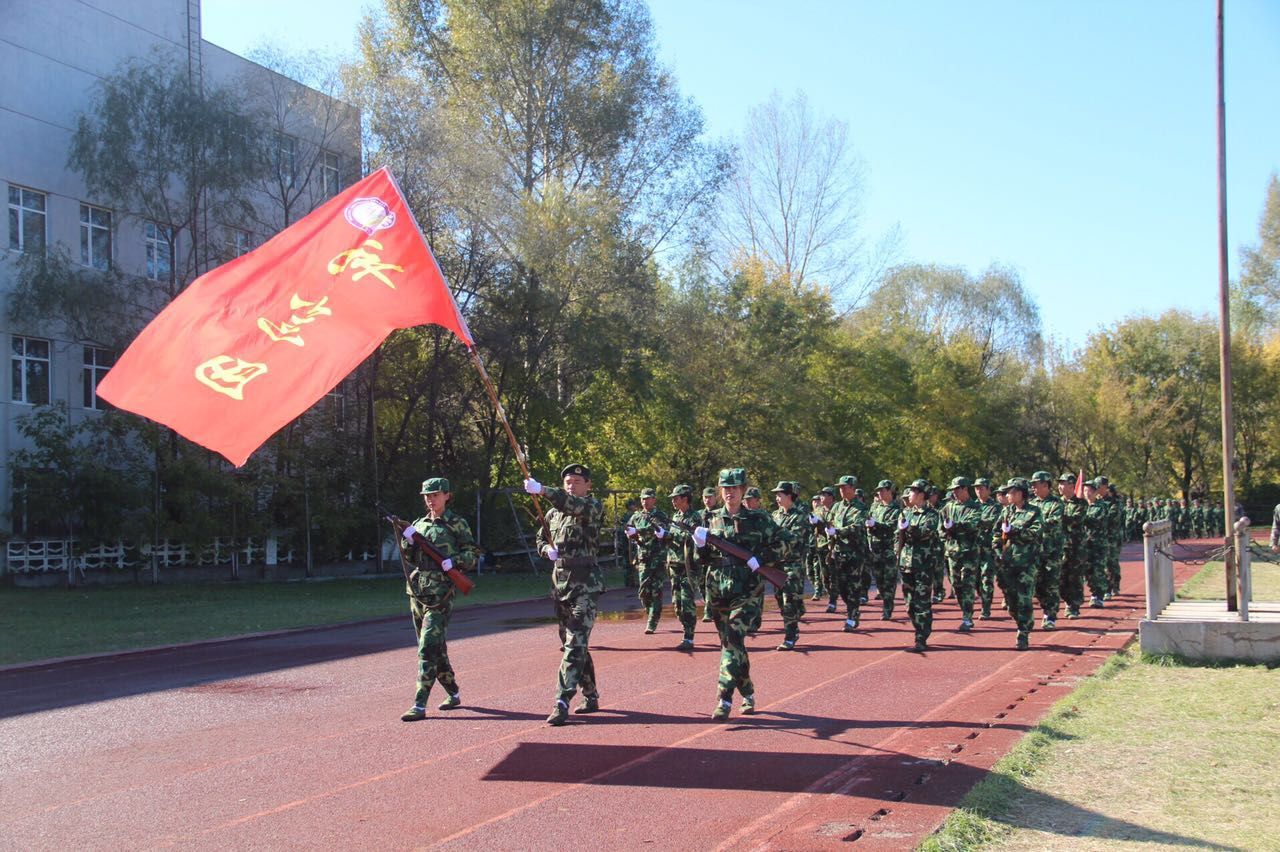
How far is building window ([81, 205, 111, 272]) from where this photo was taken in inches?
1135

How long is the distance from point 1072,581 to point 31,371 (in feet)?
80.2

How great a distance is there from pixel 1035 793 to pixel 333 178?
30821mm

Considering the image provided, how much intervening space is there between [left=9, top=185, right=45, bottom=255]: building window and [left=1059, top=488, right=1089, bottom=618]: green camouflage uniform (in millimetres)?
23591

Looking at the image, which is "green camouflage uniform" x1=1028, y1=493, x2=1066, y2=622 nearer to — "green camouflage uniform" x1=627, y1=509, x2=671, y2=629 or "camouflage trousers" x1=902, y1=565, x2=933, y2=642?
"camouflage trousers" x1=902, y1=565, x2=933, y2=642

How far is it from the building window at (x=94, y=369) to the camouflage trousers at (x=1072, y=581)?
931 inches

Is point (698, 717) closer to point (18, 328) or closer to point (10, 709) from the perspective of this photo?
point (10, 709)

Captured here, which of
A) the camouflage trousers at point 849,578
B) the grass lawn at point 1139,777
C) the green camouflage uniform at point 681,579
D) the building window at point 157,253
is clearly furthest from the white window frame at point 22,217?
the grass lawn at point 1139,777

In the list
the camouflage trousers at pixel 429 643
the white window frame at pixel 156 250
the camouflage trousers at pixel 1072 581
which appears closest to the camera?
the camouflage trousers at pixel 429 643

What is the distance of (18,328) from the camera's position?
2683cm

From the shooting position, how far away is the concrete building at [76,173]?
88.4 ft

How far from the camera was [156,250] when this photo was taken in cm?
3044

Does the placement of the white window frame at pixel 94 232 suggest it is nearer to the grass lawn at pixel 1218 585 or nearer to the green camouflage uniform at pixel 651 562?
the green camouflage uniform at pixel 651 562

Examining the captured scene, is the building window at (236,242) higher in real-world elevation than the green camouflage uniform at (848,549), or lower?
higher

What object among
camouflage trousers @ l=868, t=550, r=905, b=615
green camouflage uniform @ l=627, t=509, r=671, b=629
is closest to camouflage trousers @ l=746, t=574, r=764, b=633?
green camouflage uniform @ l=627, t=509, r=671, b=629
